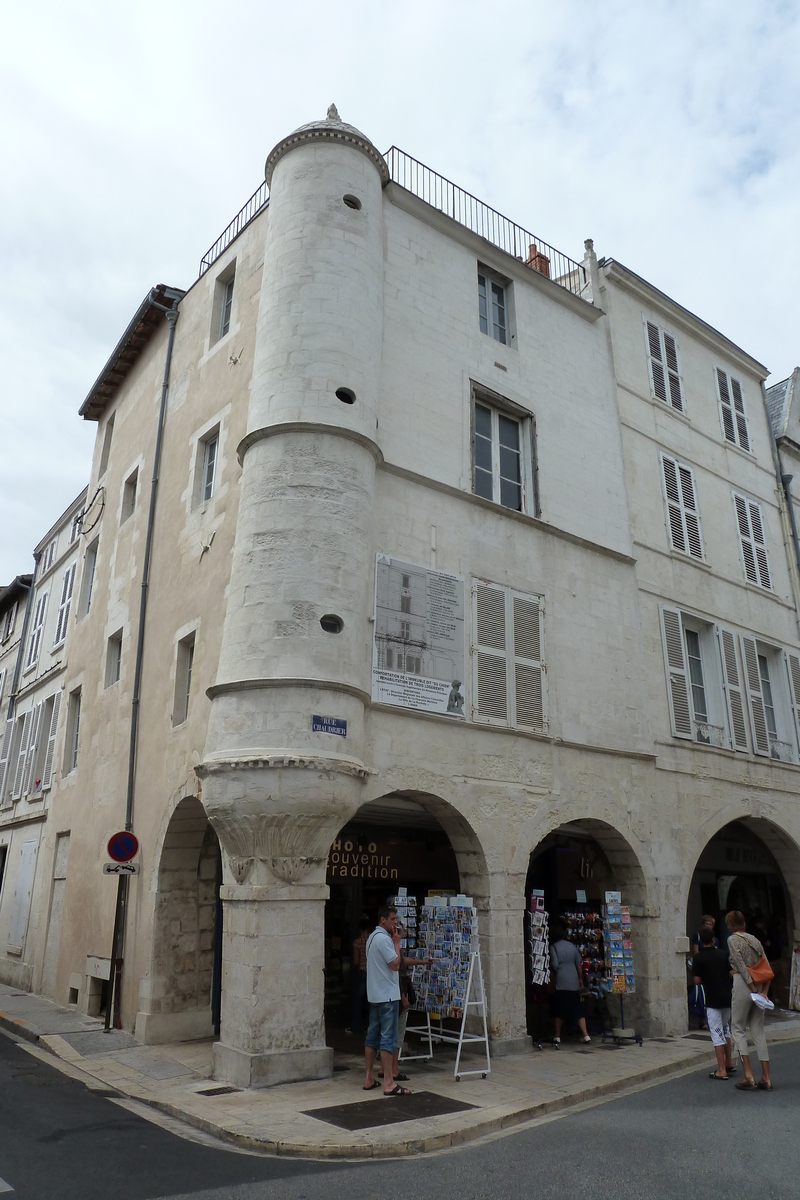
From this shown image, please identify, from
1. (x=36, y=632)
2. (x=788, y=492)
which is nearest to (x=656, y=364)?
(x=788, y=492)

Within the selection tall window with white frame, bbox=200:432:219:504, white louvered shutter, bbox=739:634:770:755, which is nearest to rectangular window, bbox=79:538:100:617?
tall window with white frame, bbox=200:432:219:504

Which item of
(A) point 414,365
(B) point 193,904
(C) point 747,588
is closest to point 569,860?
(B) point 193,904

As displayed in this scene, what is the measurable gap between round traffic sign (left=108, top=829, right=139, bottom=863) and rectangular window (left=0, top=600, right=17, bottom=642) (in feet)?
A: 49.7

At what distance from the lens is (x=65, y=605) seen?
63.3 feet

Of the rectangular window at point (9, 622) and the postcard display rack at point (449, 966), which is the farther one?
the rectangular window at point (9, 622)

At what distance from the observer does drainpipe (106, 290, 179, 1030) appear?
1125 cm

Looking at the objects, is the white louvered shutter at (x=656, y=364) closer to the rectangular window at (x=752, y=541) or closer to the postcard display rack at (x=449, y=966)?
the rectangular window at (x=752, y=541)

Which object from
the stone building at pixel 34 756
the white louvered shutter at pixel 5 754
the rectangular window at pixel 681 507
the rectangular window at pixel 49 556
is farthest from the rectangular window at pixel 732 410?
the white louvered shutter at pixel 5 754

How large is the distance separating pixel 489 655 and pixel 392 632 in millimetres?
1595

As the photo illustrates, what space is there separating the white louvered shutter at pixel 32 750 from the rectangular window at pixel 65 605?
1610mm

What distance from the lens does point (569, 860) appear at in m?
12.5

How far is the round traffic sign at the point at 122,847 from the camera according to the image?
10570 mm

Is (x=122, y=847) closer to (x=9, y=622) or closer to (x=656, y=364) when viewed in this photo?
(x=656, y=364)

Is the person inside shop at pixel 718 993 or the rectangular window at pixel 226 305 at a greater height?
the rectangular window at pixel 226 305
